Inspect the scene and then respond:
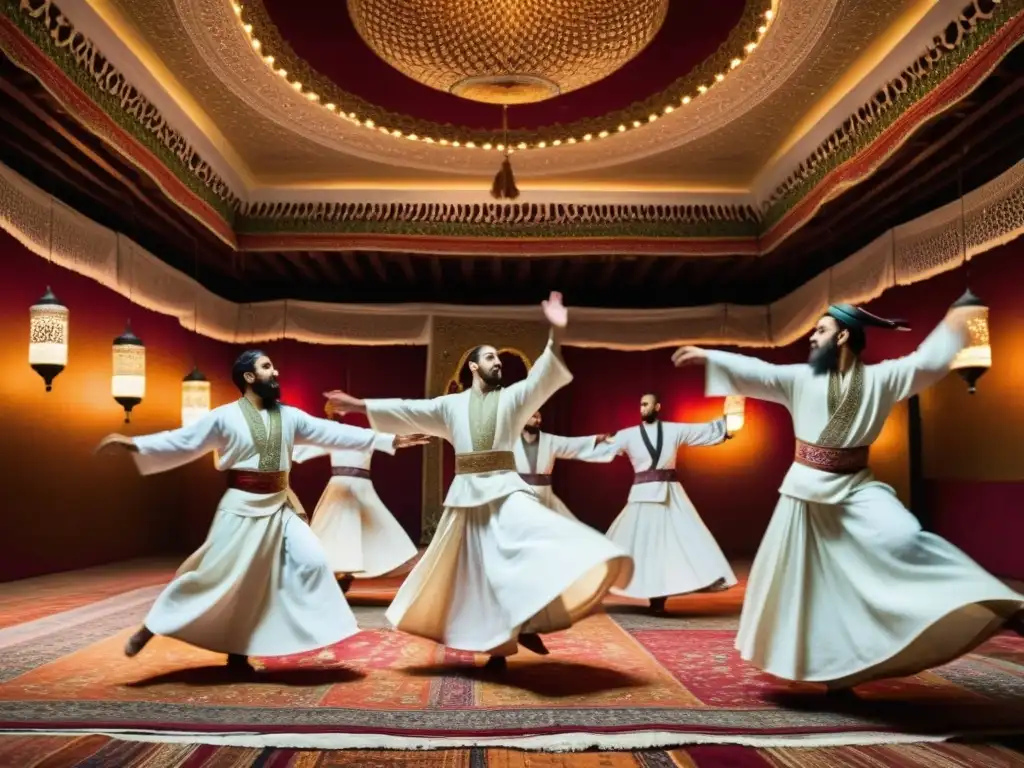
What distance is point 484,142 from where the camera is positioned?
22.2 ft

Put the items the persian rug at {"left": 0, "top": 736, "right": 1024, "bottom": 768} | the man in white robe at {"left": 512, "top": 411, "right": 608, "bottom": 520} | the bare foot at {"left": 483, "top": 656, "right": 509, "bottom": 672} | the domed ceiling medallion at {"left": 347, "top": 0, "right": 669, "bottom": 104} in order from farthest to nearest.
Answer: the man in white robe at {"left": 512, "top": 411, "right": 608, "bottom": 520} < the domed ceiling medallion at {"left": 347, "top": 0, "right": 669, "bottom": 104} < the bare foot at {"left": 483, "top": 656, "right": 509, "bottom": 672} < the persian rug at {"left": 0, "top": 736, "right": 1024, "bottom": 768}

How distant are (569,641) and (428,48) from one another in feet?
10.5

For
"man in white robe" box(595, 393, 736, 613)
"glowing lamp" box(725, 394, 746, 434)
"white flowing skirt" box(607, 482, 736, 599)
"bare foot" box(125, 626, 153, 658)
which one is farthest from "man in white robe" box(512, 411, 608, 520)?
"bare foot" box(125, 626, 153, 658)

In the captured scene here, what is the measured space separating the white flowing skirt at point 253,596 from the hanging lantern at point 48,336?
228 centimetres

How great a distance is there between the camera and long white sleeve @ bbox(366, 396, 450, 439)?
156 inches

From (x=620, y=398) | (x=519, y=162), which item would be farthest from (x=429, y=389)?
(x=519, y=162)

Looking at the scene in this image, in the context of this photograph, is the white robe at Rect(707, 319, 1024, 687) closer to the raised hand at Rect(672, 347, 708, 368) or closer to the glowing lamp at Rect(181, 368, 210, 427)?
the raised hand at Rect(672, 347, 708, 368)

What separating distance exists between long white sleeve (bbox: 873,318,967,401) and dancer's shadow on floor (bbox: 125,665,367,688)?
2.28 metres

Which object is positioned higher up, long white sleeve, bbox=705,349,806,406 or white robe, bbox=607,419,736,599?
long white sleeve, bbox=705,349,806,406

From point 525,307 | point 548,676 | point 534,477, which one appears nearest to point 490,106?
point 534,477

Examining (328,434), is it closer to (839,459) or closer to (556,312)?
(556,312)

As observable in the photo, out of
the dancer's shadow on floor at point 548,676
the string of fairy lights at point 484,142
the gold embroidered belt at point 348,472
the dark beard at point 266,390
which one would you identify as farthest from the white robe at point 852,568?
the gold embroidered belt at point 348,472

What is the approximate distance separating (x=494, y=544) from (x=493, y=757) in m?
1.21

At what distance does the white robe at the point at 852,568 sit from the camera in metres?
2.80
